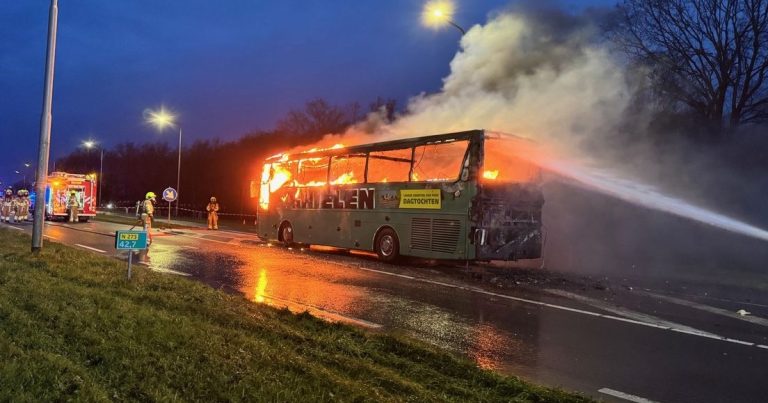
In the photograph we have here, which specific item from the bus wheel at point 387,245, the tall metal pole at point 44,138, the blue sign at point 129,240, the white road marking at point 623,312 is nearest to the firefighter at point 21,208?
the tall metal pole at point 44,138

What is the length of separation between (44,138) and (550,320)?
10667 mm

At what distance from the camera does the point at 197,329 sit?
5.71m

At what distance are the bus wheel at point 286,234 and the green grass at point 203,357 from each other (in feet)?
38.5

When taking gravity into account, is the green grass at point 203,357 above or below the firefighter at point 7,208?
below

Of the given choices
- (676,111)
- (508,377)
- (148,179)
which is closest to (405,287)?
(508,377)

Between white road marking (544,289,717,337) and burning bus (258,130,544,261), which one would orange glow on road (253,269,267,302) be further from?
white road marking (544,289,717,337)

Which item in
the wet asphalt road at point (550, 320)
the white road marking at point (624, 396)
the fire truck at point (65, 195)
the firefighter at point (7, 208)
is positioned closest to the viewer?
the white road marking at point (624, 396)

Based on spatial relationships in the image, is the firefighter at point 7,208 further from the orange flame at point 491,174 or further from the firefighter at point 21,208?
the orange flame at point 491,174

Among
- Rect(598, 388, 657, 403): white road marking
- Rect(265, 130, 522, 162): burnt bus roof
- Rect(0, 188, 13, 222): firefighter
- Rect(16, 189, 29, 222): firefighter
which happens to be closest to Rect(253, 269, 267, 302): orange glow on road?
Rect(265, 130, 522, 162): burnt bus roof

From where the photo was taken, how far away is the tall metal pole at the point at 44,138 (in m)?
11.5

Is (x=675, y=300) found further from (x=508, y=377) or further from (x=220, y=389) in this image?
(x=220, y=389)

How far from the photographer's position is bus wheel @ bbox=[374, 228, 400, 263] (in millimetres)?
14648

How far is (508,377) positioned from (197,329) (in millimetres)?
3101

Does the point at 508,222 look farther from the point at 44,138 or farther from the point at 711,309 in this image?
the point at 44,138
